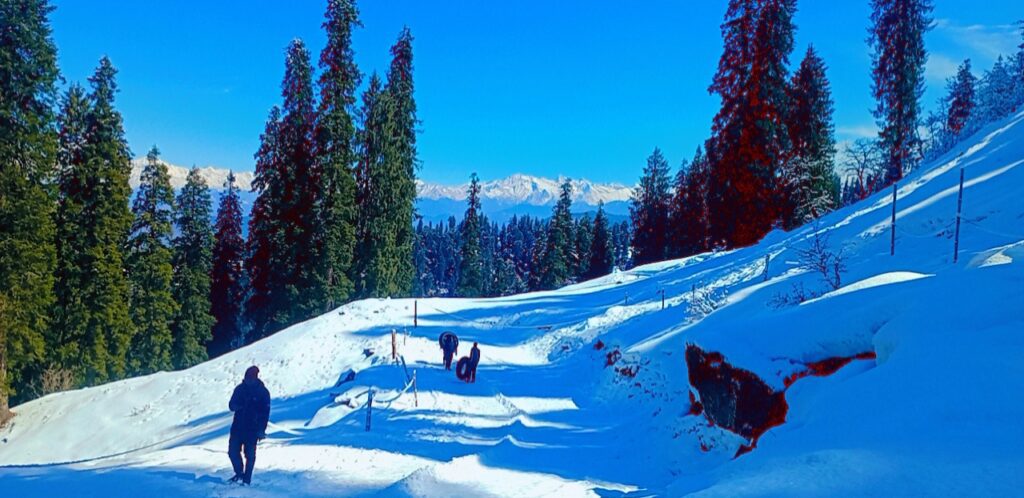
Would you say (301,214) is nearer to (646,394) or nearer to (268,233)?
(268,233)

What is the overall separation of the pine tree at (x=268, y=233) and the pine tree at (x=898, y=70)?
110ft

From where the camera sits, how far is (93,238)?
77.9ft

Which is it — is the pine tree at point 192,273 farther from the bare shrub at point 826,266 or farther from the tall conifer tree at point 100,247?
the bare shrub at point 826,266

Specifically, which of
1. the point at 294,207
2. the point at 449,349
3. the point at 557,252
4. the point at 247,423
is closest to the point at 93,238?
the point at 294,207

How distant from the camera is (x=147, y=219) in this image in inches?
1081

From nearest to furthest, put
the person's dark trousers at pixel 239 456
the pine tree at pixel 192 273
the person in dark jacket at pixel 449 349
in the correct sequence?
the person's dark trousers at pixel 239 456 → the person in dark jacket at pixel 449 349 → the pine tree at pixel 192 273

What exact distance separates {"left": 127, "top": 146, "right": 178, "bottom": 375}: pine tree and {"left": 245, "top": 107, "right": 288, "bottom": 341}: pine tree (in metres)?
4.15

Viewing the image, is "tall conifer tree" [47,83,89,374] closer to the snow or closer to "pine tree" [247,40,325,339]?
"pine tree" [247,40,325,339]

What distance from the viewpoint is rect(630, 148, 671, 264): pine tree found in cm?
5497

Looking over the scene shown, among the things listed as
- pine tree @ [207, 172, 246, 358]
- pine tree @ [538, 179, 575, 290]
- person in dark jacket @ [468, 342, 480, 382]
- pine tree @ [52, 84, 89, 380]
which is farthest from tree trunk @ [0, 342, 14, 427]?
pine tree @ [538, 179, 575, 290]

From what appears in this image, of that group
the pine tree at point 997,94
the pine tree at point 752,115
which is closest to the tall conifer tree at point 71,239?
the pine tree at point 752,115

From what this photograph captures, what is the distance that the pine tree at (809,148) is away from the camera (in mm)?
28172

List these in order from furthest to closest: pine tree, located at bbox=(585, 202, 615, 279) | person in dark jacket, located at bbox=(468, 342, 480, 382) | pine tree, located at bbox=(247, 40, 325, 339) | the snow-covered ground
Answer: pine tree, located at bbox=(585, 202, 615, 279)
pine tree, located at bbox=(247, 40, 325, 339)
person in dark jacket, located at bbox=(468, 342, 480, 382)
the snow-covered ground

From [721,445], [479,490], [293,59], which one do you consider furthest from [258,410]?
[293,59]
